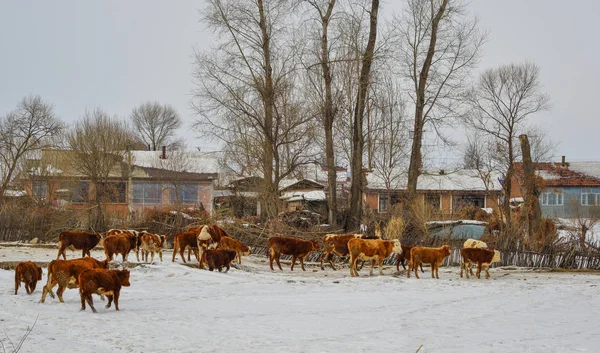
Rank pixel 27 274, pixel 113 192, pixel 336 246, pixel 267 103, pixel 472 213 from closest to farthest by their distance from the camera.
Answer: pixel 27 274, pixel 336 246, pixel 267 103, pixel 472 213, pixel 113 192

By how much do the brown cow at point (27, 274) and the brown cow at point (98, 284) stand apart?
176cm

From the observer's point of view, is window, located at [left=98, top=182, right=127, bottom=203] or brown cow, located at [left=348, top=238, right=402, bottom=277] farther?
window, located at [left=98, top=182, right=127, bottom=203]

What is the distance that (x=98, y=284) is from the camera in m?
12.2

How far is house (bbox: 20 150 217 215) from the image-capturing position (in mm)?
41000

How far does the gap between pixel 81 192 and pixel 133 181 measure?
19.4ft

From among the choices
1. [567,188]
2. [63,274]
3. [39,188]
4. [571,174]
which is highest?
[571,174]

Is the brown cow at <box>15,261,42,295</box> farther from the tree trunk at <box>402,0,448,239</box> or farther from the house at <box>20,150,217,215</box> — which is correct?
the house at <box>20,150,217,215</box>

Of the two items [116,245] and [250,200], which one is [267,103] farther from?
[116,245]

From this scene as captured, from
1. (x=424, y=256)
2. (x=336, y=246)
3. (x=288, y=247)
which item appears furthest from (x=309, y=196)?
(x=424, y=256)

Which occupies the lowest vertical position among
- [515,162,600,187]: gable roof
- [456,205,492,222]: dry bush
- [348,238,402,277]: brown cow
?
[348,238,402,277]: brown cow

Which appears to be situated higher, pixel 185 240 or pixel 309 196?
pixel 309 196

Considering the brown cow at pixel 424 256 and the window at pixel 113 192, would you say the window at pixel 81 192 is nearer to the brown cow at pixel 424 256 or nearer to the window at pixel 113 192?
the window at pixel 113 192

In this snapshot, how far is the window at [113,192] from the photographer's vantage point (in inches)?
1588

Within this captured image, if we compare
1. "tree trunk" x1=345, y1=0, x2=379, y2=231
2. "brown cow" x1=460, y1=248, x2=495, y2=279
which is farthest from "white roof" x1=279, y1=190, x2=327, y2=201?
"brown cow" x1=460, y1=248, x2=495, y2=279
